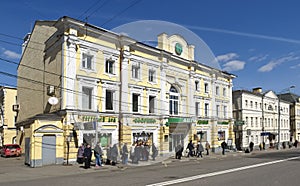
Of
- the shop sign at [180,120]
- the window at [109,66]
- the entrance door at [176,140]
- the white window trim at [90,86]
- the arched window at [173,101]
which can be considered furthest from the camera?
the arched window at [173,101]

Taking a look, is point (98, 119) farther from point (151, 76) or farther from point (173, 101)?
point (173, 101)

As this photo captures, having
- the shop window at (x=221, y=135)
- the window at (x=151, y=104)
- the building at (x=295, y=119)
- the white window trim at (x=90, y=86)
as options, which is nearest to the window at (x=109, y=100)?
the white window trim at (x=90, y=86)

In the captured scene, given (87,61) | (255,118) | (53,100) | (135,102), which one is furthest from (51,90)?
(255,118)

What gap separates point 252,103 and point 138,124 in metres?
27.9

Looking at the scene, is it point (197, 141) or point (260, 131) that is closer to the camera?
point (197, 141)

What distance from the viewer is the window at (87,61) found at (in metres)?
23.0

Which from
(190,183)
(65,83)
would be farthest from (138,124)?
(190,183)

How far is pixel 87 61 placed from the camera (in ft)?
76.5

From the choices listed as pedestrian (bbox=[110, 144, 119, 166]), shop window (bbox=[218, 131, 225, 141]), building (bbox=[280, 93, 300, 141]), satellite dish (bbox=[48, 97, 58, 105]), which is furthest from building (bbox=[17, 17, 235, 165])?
building (bbox=[280, 93, 300, 141])

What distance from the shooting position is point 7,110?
42.9m

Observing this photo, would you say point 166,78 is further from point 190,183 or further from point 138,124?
point 190,183

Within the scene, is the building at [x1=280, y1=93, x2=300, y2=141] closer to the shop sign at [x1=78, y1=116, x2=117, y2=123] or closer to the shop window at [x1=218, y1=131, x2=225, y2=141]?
the shop window at [x1=218, y1=131, x2=225, y2=141]

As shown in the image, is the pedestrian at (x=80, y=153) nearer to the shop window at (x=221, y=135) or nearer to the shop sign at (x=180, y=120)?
the shop sign at (x=180, y=120)

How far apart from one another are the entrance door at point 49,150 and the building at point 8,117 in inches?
977
